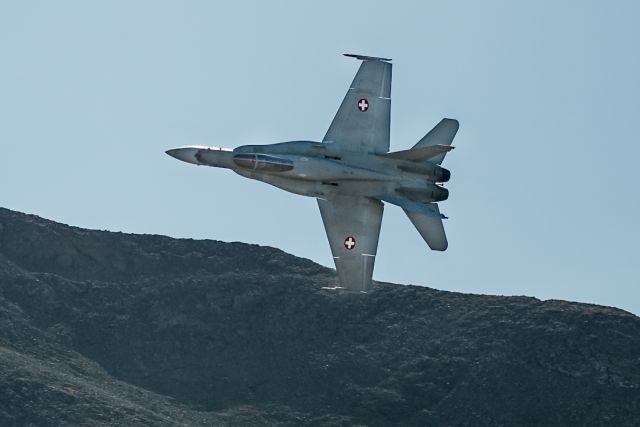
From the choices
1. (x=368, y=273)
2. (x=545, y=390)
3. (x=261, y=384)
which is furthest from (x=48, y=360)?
(x=368, y=273)

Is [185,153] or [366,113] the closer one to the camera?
[185,153]

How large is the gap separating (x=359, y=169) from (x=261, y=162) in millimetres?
5738

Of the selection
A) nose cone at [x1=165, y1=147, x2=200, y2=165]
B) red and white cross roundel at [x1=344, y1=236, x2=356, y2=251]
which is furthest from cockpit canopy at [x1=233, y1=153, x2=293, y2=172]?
red and white cross roundel at [x1=344, y1=236, x2=356, y2=251]

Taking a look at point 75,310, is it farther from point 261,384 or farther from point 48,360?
point 261,384

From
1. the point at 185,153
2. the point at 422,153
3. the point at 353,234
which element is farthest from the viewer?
the point at 353,234

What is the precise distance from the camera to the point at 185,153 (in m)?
79.4

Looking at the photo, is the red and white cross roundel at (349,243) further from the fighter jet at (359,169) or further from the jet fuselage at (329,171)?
the jet fuselage at (329,171)

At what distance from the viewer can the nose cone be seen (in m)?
79.4

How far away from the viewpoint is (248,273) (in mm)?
165375

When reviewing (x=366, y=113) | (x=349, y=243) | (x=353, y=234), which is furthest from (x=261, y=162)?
(x=349, y=243)

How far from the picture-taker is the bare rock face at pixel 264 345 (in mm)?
139250

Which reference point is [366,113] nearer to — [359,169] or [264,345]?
[359,169]

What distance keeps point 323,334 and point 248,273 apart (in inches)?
575

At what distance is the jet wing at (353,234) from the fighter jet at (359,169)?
0.05m
